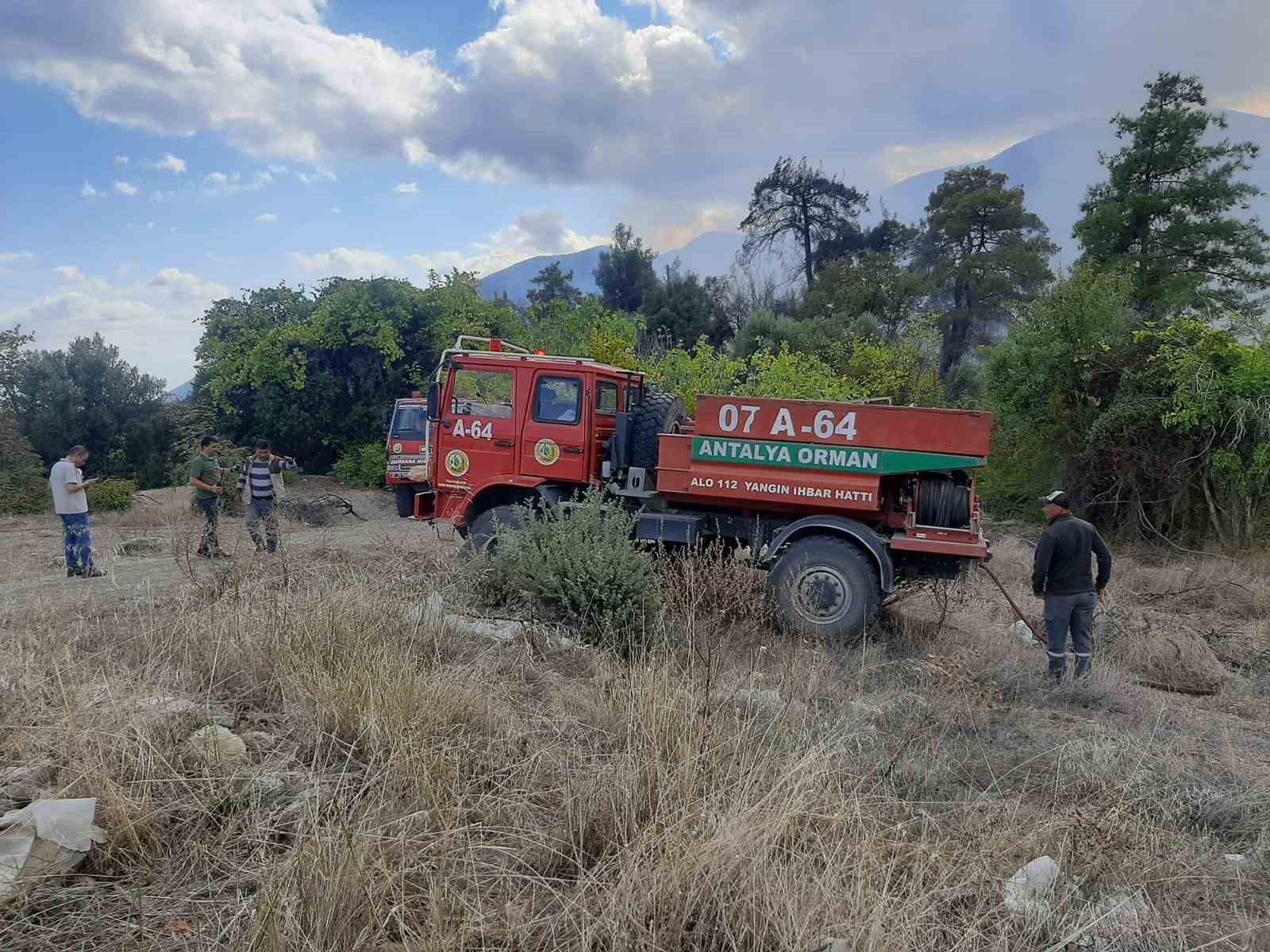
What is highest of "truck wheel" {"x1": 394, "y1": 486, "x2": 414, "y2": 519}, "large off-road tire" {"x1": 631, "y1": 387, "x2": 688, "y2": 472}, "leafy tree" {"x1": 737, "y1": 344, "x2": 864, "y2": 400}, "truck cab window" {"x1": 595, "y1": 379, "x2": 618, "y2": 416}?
"leafy tree" {"x1": 737, "y1": 344, "x2": 864, "y2": 400}

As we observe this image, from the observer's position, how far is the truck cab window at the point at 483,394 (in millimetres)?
8688

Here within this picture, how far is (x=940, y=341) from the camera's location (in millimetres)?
25266

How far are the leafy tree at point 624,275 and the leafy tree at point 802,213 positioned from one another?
20.5 feet

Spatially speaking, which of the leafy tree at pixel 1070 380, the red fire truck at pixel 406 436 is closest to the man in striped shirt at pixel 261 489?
the red fire truck at pixel 406 436

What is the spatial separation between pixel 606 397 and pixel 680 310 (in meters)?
28.3

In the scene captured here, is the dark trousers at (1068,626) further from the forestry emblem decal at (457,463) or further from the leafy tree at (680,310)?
the leafy tree at (680,310)

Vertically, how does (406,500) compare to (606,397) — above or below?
below

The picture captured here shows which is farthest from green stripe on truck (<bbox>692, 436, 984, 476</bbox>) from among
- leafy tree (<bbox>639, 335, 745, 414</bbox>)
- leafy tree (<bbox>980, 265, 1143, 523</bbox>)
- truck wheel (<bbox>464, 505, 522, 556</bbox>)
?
leafy tree (<bbox>980, 265, 1143, 523</bbox>)

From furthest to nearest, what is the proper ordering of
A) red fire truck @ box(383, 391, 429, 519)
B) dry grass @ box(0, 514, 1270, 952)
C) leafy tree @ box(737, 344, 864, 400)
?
1. red fire truck @ box(383, 391, 429, 519)
2. leafy tree @ box(737, 344, 864, 400)
3. dry grass @ box(0, 514, 1270, 952)

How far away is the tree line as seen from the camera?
521 inches

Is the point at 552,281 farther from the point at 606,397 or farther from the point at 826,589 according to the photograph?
the point at 826,589

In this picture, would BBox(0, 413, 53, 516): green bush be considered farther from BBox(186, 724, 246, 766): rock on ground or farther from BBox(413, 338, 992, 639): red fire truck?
BBox(186, 724, 246, 766): rock on ground

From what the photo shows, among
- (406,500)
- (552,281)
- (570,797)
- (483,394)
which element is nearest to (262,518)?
(406,500)

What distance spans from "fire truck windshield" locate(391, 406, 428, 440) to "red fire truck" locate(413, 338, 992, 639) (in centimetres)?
808
